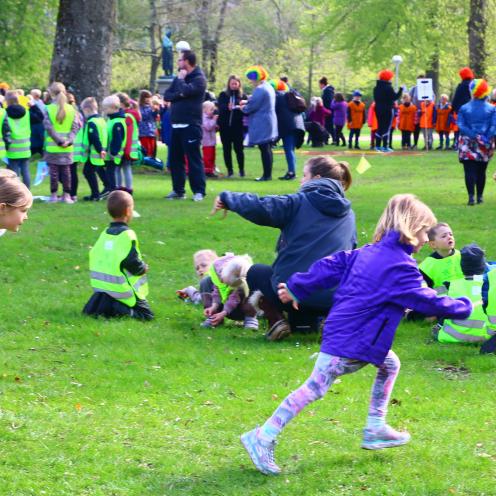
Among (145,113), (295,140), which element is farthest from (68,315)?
(145,113)

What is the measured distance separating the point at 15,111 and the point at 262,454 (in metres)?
11.5

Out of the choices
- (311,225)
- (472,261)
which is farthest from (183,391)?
(472,261)

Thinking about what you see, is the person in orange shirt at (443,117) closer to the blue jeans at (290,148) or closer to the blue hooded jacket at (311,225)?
the blue jeans at (290,148)

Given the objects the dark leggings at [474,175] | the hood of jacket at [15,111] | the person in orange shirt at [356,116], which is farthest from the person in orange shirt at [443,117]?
the hood of jacket at [15,111]

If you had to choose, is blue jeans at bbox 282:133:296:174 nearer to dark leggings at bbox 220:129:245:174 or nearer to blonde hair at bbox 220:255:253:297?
dark leggings at bbox 220:129:245:174

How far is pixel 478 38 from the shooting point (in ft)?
110

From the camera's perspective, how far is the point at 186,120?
15.8 m

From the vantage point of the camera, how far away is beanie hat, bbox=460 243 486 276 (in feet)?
27.7

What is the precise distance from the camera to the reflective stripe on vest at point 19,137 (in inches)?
625

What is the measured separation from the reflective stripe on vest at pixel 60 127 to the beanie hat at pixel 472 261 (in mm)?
9000

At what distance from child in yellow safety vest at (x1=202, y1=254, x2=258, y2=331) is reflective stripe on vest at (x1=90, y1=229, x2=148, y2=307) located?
2.39 ft

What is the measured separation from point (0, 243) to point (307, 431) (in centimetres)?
732

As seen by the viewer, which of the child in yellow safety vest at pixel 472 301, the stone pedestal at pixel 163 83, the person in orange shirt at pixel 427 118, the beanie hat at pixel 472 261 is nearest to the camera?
the child in yellow safety vest at pixel 472 301

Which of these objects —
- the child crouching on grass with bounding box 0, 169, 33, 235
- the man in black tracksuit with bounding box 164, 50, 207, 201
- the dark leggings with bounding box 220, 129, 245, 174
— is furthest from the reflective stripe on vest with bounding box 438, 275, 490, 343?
the dark leggings with bounding box 220, 129, 245, 174
